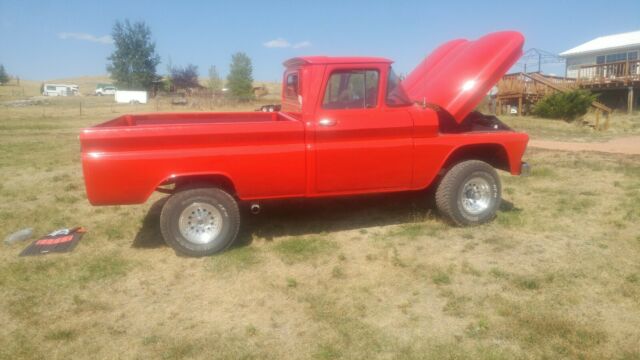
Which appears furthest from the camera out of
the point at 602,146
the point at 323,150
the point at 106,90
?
the point at 106,90

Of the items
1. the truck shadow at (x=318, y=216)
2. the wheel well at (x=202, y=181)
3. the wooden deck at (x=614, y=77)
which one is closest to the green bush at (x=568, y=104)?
the wooden deck at (x=614, y=77)

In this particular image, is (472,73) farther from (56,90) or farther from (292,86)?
(56,90)

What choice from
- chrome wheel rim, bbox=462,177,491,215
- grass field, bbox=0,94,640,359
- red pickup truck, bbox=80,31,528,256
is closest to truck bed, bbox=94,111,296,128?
red pickup truck, bbox=80,31,528,256

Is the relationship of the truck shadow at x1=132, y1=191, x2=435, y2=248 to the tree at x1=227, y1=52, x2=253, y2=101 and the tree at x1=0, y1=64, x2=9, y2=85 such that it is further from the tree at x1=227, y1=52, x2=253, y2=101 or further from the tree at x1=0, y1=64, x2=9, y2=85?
the tree at x1=0, y1=64, x2=9, y2=85

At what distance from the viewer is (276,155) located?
4.89 metres

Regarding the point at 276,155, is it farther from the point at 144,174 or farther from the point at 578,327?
the point at 578,327

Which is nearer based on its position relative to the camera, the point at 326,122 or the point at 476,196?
the point at 326,122

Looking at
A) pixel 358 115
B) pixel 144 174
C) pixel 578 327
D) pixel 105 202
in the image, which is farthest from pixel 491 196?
pixel 105 202

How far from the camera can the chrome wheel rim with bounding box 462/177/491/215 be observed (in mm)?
5770

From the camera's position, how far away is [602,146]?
Result: 12.7 meters

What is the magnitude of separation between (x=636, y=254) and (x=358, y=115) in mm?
3202

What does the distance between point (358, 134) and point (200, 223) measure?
1926 mm

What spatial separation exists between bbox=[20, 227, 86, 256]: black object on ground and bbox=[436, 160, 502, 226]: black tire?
4295mm

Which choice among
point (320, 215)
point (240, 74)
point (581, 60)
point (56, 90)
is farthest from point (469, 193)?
point (56, 90)
